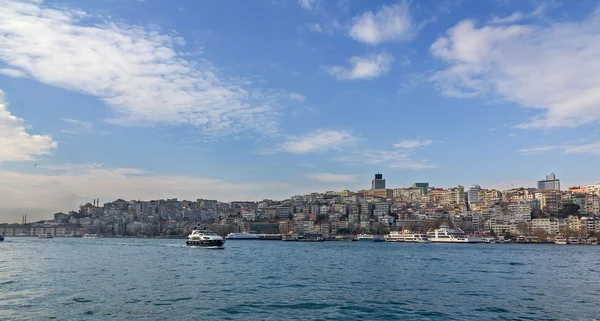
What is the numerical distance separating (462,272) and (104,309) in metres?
27.1

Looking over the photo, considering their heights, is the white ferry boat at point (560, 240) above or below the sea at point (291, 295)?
below

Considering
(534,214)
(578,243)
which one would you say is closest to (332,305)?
(578,243)

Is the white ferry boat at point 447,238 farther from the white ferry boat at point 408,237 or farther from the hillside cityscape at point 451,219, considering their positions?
the hillside cityscape at point 451,219

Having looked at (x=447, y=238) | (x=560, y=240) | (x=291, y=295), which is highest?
(x=291, y=295)

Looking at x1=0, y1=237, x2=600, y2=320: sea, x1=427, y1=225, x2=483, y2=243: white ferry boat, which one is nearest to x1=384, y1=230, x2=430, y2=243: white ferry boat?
x1=427, y1=225, x2=483, y2=243: white ferry boat

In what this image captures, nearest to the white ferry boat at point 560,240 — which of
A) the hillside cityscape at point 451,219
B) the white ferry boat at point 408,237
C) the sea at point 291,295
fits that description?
the hillside cityscape at point 451,219

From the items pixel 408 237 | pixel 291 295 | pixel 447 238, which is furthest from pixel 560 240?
pixel 291 295

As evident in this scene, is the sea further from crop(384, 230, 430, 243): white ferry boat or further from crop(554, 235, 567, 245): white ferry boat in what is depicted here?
crop(554, 235, 567, 245): white ferry boat

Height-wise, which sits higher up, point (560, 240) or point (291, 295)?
point (291, 295)

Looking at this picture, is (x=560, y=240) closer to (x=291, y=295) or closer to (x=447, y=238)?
(x=447, y=238)

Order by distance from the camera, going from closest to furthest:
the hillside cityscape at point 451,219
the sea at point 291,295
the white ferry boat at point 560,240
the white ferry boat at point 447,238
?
the sea at point 291,295
the white ferry boat at point 560,240
the white ferry boat at point 447,238
the hillside cityscape at point 451,219

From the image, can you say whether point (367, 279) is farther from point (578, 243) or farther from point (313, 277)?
point (578, 243)

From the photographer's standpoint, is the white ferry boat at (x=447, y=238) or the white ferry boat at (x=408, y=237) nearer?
the white ferry boat at (x=447, y=238)

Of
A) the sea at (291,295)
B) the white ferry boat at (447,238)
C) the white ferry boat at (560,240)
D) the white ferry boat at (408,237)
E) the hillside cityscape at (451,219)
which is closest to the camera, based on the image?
the sea at (291,295)
